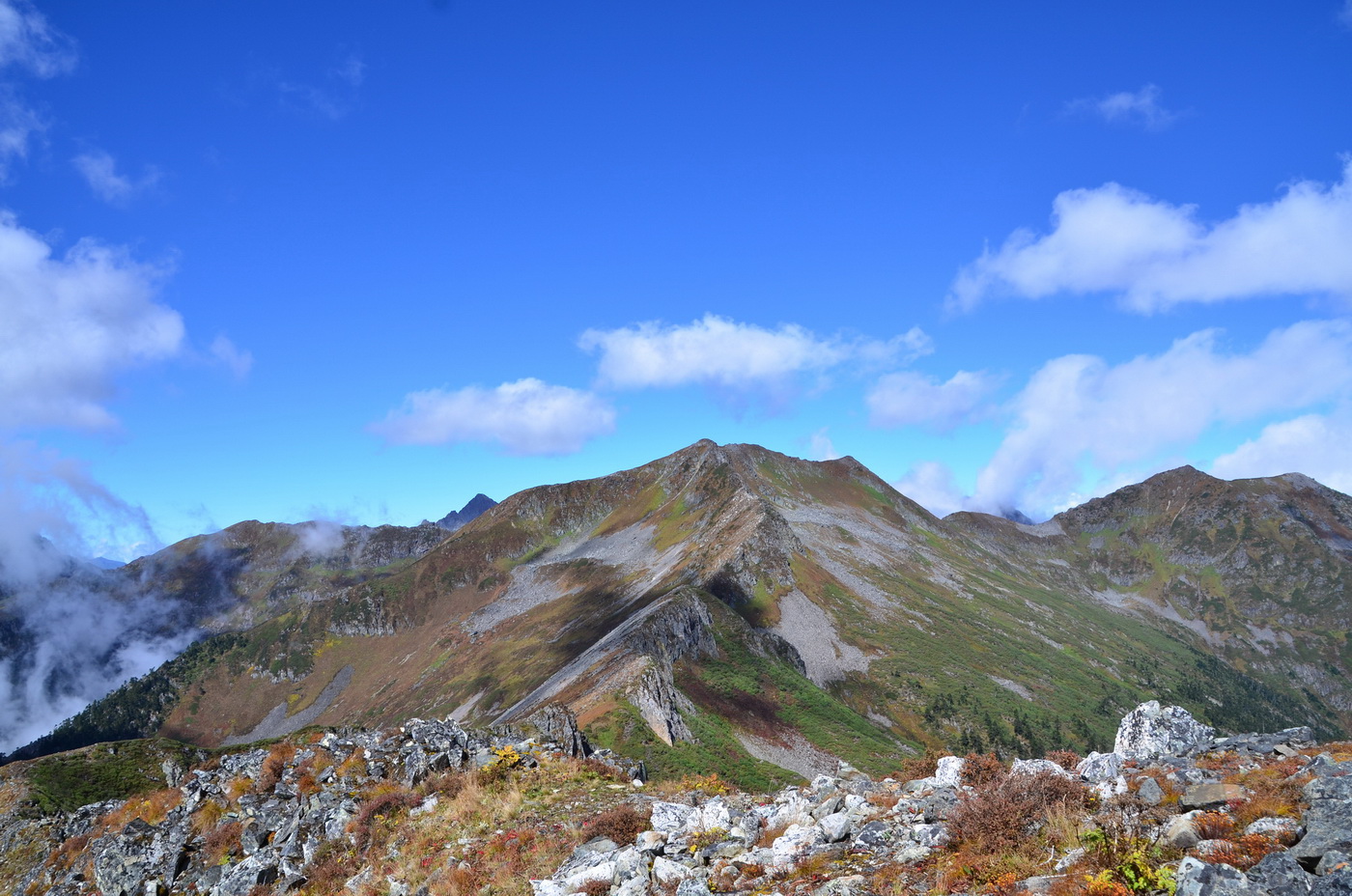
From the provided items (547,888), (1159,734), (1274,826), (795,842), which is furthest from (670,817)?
(1159,734)

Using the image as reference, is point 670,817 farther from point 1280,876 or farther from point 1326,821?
point 1326,821

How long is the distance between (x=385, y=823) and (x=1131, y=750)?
63.7 ft

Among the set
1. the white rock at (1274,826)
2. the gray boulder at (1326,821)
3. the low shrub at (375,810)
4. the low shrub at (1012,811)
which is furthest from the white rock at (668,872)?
the low shrub at (375,810)

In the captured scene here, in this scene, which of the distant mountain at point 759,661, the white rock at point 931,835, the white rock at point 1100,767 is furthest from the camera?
the distant mountain at point 759,661

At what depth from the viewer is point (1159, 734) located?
16.1 m

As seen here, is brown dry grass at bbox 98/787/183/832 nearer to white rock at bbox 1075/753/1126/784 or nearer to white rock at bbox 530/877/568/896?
white rock at bbox 530/877/568/896

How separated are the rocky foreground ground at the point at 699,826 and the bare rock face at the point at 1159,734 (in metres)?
0.05

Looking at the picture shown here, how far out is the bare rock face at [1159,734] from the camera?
15334 millimetres

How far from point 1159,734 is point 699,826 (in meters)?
11.9

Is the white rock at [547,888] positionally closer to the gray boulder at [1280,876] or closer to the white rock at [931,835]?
the white rock at [931,835]

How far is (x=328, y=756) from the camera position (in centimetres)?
2186

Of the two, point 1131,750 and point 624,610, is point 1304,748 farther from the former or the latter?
point 624,610

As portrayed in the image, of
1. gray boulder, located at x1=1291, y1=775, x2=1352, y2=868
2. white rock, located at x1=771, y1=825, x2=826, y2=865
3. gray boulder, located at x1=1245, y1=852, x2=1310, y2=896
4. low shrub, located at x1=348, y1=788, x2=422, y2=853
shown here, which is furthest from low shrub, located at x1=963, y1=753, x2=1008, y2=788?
low shrub, located at x1=348, y1=788, x2=422, y2=853

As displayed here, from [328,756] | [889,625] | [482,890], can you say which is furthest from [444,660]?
[482,890]
